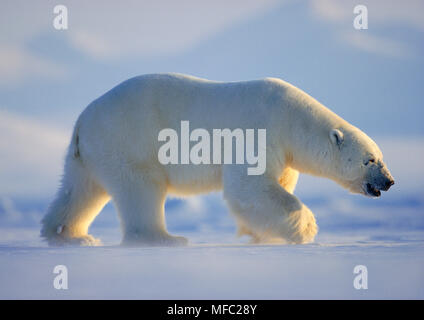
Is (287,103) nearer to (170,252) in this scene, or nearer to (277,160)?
(277,160)

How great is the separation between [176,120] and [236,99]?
0.77 meters

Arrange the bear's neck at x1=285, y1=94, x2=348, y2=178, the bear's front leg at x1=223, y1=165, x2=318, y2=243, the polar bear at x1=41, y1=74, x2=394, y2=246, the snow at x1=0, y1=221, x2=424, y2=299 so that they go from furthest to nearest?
the bear's neck at x1=285, y1=94, x2=348, y2=178 → the polar bear at x1=41, y1=74, x2=394, y2=246 → the bear's front leg at x1=223, y1=165, x2=318, y2=243 → the snow at x1=0, y1=221, x2=424, y2=299

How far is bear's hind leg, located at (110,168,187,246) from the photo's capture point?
6.58 m

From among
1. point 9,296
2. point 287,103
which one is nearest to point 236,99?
point 287,103

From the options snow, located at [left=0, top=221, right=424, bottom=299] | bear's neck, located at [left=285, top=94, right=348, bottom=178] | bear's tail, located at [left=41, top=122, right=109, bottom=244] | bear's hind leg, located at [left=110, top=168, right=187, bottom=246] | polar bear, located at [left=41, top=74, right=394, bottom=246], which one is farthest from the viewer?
bear's tail, located at [left=41, top=122, right=109, bottom=244]

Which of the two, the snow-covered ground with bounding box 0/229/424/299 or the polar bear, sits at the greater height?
the polar bear

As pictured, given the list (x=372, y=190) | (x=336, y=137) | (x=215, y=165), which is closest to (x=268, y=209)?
(x=215, y=165)

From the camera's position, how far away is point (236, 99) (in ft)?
22.3

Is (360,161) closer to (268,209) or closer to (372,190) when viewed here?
(372,190)

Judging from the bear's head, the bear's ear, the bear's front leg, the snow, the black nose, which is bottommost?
the snow

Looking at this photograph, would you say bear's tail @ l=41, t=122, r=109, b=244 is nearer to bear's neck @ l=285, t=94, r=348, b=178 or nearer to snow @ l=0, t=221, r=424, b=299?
snow @ l=0, t=221, r=424, b=299

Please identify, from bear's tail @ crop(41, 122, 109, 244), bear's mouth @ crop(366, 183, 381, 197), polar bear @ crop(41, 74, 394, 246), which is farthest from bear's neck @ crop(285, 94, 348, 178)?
bear's tail @ crop(41, 122, 109, 244)

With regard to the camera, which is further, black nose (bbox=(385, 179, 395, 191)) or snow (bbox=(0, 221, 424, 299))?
black nose (bbox=(385, 179, 395, 191))

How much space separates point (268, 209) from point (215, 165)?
891 millimetres
